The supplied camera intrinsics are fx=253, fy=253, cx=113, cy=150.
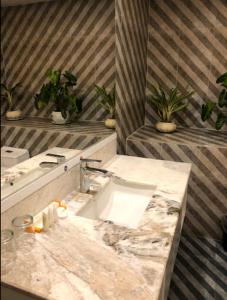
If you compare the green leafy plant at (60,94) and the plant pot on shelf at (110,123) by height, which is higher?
the green leafy plant at (60,94)

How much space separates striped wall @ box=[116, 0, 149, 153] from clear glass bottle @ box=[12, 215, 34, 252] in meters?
1.12

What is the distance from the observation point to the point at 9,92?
41.0 inches

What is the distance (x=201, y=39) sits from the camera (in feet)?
7.63

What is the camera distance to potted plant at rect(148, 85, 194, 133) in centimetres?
234

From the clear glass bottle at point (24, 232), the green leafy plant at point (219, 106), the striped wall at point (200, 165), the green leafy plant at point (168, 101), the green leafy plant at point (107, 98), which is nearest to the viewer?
the clear glass bottle at point (24, 232)

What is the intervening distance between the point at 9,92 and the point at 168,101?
1645 millimetres

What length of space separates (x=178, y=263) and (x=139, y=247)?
49.4 inches

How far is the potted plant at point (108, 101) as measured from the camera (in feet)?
5.31

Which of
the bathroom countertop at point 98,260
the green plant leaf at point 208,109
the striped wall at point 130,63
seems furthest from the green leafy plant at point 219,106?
the bathroom countertop at point 98,260

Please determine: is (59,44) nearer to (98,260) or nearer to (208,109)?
(98,260)

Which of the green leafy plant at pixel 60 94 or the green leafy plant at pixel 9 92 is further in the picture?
the green leafy plant at pixel 60 94

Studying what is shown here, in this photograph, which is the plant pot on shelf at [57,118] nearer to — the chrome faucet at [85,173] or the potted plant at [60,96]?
the potted plant at [60,96]

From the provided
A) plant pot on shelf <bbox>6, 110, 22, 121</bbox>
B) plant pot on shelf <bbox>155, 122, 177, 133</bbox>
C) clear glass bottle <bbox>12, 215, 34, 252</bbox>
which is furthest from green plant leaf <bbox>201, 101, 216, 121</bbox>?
clear glass bottle <bbox>12, 215, 34, 252</bbox>

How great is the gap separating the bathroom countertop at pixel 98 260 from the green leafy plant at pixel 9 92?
54 centimetres
